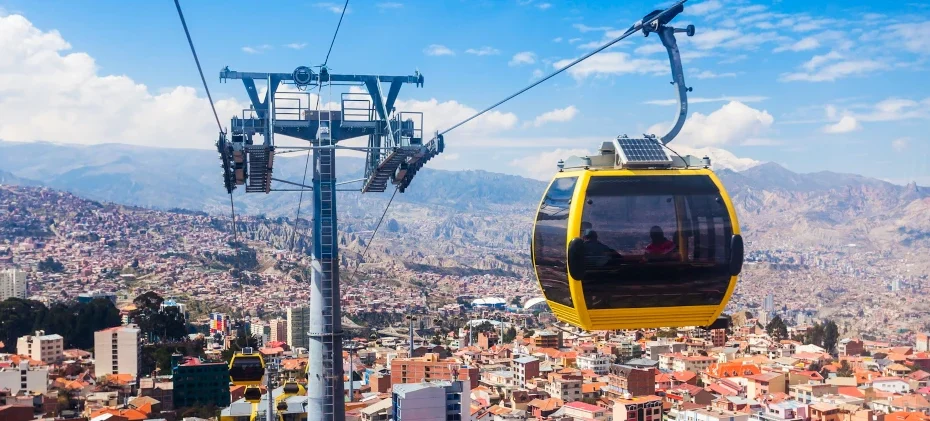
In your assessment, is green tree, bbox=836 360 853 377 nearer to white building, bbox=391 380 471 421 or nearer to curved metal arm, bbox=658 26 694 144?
white building, bbox=391 380 471 421

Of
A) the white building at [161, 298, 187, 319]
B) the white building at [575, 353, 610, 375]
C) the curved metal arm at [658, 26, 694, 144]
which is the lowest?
the white building at [575, 353, 610, 375]

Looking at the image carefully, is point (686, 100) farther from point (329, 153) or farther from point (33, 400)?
point (33, 400)

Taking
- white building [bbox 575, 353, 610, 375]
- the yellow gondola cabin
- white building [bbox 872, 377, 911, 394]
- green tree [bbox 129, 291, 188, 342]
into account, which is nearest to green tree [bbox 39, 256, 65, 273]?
green tree [bbox 129, 291, 188, 342]

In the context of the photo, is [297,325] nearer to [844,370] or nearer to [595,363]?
[595,363]

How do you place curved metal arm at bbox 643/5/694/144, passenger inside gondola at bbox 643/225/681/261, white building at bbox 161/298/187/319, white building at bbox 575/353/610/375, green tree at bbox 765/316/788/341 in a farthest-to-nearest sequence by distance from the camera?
1. green tree at bbox 765/316/788/341
2. white building at bbox 161/298/187/319
3. white building at bbox 575/353/610/375
4. passenger inside gondola at bbox 643/225/681/261
5. curved metal arm at bbox 643/5/694/144

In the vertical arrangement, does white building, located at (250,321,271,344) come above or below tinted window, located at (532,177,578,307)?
below

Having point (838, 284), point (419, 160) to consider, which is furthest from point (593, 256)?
point (838, 284)

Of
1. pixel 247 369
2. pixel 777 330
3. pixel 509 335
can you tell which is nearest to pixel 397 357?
pixel 509 335
